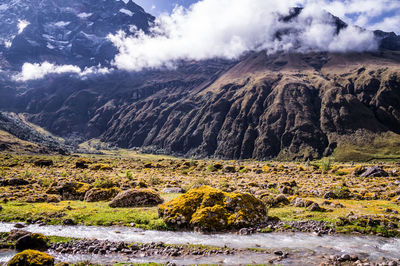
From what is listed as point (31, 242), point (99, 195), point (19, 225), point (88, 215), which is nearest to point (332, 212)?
point (88, 215)

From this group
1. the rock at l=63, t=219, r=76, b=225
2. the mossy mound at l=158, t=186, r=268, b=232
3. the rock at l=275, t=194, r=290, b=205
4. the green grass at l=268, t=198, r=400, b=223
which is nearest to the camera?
the mossy mound at l=158, t=186, r=268, b=232

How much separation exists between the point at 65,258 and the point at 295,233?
15.7 metres

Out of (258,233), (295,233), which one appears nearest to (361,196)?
(295,233)

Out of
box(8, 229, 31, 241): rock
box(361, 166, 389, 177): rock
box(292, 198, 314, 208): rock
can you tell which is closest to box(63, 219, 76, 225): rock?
box(8, 229, 31, 241): rock

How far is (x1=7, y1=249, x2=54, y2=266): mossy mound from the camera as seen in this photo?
12875mm

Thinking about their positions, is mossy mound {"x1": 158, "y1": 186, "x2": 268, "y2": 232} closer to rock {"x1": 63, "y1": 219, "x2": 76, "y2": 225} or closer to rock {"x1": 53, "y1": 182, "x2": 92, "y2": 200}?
rock {"x1": 63, "y1": 219, "x2": 76, "y2": 225}

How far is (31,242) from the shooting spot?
1645 centimetres

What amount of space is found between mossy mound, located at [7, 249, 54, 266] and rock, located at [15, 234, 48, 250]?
145 inches

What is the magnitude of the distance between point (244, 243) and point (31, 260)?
12.4m

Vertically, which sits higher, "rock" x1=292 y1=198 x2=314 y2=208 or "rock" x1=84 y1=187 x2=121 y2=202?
"rock" x1=292 y1=198 x2=314 y2=208

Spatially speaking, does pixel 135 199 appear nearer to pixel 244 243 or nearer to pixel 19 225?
pixel 19 225

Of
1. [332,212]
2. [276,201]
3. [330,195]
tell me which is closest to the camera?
[332,212]

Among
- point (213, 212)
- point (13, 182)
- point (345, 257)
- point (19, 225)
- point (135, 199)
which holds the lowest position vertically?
point (13, 182)

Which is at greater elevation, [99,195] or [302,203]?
[302,203]
